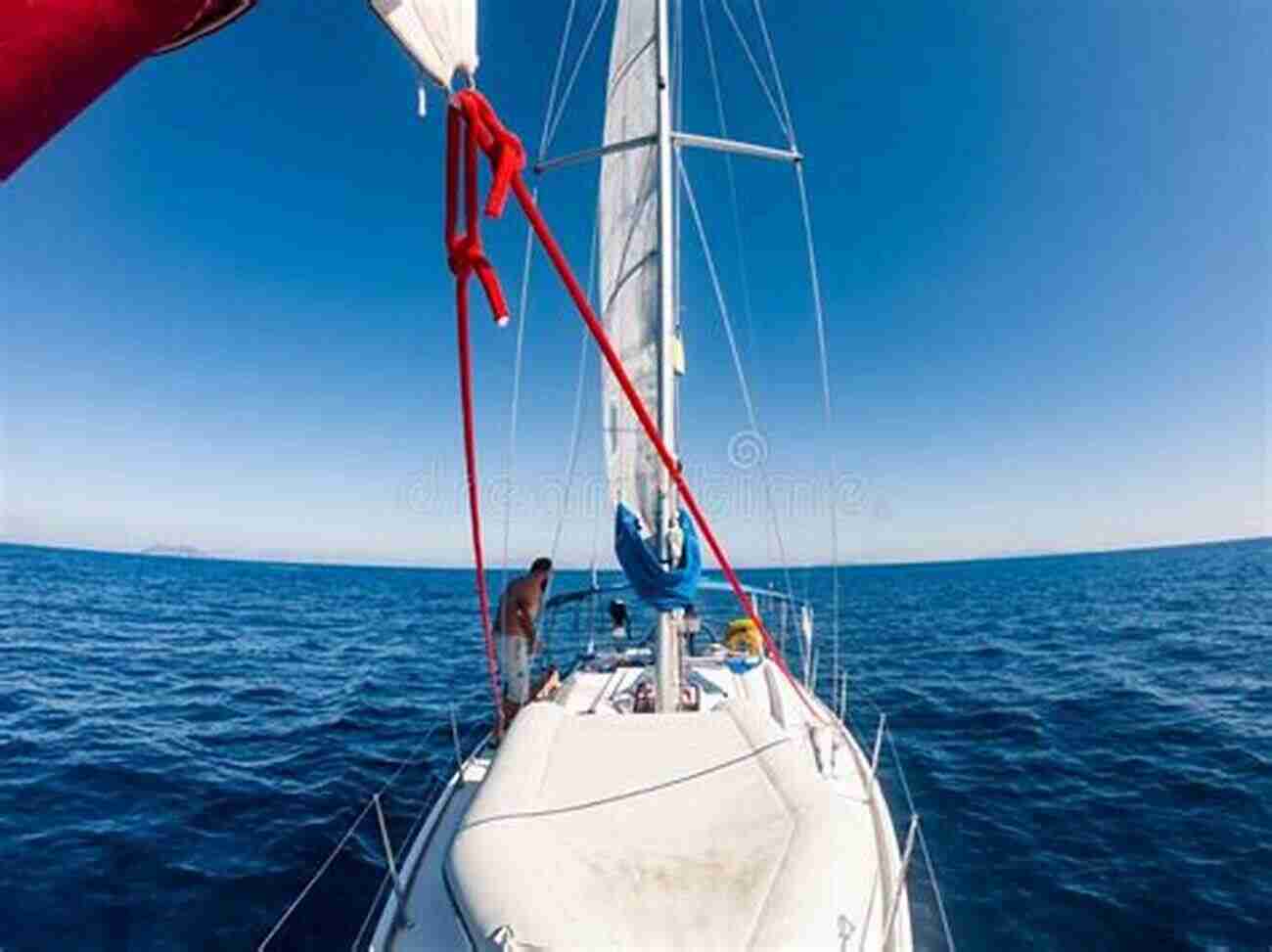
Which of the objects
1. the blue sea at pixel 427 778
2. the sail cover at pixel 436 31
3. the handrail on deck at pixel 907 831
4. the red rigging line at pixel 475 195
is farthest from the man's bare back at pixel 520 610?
the sail cover at pixel 436 31

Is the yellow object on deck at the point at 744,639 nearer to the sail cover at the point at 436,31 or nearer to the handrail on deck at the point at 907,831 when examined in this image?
the handrail on deck at the point at 907,831

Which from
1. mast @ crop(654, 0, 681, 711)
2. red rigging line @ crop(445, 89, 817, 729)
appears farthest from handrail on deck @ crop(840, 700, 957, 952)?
red rigging line @ crop(445, 89, 817, 729)

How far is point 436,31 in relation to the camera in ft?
8.20

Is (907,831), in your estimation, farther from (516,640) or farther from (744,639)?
(516,640)

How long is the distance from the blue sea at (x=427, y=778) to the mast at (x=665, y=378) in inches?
144

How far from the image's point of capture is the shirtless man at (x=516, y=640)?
8656mm

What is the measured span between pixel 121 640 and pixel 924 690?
29.0 metres

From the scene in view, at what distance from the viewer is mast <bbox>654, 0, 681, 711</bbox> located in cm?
738

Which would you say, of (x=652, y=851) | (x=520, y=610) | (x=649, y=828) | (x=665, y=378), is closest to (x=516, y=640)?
(x=520, y=610)

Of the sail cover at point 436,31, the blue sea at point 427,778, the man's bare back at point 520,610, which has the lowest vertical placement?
the blue sea at point 427,778

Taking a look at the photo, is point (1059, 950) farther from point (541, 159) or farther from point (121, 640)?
point (121, 640)

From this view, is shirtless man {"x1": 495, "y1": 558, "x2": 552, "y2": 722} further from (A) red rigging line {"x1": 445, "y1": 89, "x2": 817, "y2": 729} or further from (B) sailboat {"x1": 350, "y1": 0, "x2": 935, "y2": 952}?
(A) red rigging line {"x1": 445, "y1": 89, "x2": 817, "y2": 729}

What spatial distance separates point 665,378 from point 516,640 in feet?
13.7

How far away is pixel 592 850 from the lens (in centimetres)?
356
